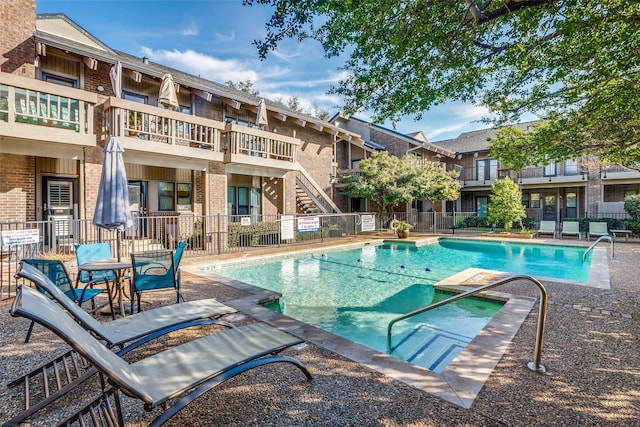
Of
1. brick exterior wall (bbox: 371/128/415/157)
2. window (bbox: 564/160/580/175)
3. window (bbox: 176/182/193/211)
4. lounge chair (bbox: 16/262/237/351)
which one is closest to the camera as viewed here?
lounge chair (bbox: 16/262/237/351)

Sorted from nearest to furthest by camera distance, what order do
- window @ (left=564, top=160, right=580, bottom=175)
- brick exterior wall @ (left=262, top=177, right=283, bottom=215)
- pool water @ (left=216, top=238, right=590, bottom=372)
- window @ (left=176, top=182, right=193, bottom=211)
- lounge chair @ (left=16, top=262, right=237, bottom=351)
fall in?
1. lounge chair @ (left=16, top=262, right=237, bottom=351)
2. pool water @ (left=216, top=238, right=590, bottom=372)
3. window @ (left=176, top=182, right=193, bottom=211)
4. brick exterior wall @ (left=262, top=177, right=283, bottom=215)
5. window @ (left=564, top=160, right=580, bottom=175)

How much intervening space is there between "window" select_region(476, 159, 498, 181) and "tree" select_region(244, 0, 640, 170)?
2010 cm

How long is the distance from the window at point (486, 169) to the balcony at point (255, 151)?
17.8 metres

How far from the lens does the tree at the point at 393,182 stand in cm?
1959

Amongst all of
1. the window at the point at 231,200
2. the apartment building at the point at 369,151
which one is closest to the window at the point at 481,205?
the apartment building at the point at 369,151

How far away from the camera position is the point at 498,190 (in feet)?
63.3

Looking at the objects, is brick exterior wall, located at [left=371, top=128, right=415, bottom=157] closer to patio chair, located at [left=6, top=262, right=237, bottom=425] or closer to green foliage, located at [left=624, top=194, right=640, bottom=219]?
green foliage, located at [left=624, top=194, right=640, bottom=219]

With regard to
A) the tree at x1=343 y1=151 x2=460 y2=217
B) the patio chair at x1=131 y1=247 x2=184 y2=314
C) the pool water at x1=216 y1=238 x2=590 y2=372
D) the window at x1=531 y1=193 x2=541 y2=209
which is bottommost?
the pool water at x1=216 y1=238 x2=590 y2=372

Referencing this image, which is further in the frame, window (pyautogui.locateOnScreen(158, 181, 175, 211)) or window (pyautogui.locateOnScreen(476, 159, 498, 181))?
window (pyautogui.locateOnScreen(476, 159, 498, 181))

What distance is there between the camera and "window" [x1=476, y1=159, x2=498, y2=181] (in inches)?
1023

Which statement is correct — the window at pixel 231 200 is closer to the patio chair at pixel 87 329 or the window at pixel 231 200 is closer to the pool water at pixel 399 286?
the pool water at pixel 399 286

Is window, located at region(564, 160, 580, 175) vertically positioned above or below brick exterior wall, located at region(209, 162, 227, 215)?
above

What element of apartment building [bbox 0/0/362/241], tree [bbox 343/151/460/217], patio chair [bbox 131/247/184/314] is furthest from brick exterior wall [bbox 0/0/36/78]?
tree [bbox 343/151/460/217]

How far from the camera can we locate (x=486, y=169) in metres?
26.4
